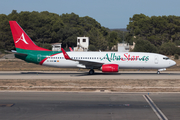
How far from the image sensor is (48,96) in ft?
59.9

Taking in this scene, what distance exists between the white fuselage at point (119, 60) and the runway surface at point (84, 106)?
13038 millimetres

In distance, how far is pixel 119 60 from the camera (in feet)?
105

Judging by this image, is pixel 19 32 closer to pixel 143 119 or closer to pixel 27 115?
pixel 27 115

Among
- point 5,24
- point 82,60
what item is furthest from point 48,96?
point 5,24

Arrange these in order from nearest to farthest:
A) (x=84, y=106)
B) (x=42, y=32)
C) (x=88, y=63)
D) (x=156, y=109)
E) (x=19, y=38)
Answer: (x=156, y=109) < (x=84, y=106) < (x=88, y=63) < (x=19, y=38) < (x=42, y=32)

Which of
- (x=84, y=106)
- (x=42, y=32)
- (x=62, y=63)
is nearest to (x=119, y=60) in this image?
(x=62, y=63)

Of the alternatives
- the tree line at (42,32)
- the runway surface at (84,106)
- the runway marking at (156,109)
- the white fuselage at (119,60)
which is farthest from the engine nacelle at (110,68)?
the tree line at (42,32)

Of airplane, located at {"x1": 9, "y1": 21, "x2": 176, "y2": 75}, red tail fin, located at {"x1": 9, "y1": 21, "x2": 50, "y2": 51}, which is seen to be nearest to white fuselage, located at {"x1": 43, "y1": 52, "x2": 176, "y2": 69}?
airplane, located at {"x1": 9, "y1": 21, "x2": 176, "y2": 75}

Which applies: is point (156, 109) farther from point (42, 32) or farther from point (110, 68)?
point (42, 32)

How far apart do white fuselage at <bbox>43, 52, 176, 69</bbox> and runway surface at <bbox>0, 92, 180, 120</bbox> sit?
1304cm

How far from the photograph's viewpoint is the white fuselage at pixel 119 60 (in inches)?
1259

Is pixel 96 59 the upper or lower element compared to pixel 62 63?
upper

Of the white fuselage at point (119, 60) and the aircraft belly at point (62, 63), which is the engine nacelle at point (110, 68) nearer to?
the white fuselage at point (119, 60)

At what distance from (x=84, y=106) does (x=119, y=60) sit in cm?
1764
